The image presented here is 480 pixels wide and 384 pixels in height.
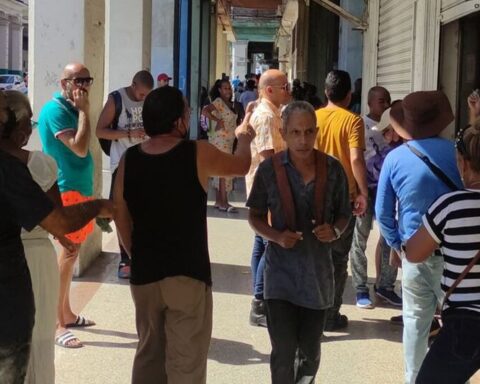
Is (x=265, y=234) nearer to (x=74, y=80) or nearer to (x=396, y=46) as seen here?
(x=74, y=80)

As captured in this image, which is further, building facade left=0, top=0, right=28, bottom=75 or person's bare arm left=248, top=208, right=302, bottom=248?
building facade left=0, top=0, right=28, bottom=75

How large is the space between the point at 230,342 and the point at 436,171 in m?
2.08

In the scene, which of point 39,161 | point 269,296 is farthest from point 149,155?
point 269,296

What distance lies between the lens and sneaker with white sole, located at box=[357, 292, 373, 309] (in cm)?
598

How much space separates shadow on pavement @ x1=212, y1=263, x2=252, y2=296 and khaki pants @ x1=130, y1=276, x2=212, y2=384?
290 cm

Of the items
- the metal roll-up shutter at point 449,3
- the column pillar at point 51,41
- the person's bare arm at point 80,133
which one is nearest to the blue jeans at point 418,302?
the person's bare arm at point 80,133

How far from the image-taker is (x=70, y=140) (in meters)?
4.88

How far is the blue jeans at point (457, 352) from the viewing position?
2834 mm

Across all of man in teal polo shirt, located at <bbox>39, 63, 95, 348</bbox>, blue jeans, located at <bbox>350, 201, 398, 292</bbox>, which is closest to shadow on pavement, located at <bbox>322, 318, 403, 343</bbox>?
blue jeans, located at <bbox>350, 201, 398, 292</bbox>

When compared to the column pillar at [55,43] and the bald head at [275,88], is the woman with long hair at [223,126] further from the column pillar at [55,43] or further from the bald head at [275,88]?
the bald head at [275,88]

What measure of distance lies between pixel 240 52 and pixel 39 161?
5415cm

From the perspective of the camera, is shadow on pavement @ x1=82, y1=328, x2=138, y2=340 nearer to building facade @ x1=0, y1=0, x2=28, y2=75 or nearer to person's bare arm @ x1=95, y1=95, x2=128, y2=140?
person's bare arm @ x1=95, y1=95, x2=128, y2=140

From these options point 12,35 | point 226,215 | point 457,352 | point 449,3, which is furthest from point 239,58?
point 457,352

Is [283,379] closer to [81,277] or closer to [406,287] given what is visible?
[406,287]
